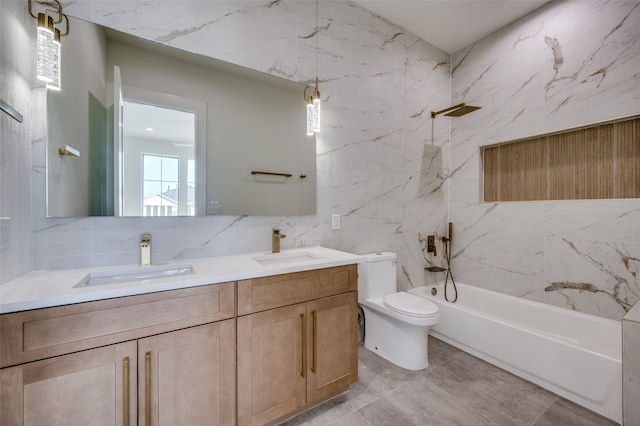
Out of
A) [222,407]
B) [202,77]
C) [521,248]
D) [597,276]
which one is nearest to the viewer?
[222,407]

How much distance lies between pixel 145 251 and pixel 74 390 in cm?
68

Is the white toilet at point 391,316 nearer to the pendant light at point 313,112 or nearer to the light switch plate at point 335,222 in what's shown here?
the light switch plate at point 335,222

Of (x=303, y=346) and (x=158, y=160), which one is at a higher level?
(x=158, y=160)

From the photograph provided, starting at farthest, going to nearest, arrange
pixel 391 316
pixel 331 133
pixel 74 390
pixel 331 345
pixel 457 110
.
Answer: pixel 457 110, pixel 331 133, pixel 391 316, pixel 331 345, pixel 74 390

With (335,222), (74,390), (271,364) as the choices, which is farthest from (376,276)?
(74,390)

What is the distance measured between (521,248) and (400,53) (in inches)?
88.7

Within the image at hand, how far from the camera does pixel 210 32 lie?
1739 mm

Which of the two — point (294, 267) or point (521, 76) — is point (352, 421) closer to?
point (294, 267)

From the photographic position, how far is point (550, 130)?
2340mm

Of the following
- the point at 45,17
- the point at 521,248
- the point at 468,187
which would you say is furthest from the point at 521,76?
the point at 45,17

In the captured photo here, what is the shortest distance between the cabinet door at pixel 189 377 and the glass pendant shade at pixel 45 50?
126cm

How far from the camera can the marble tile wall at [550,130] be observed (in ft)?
6.47

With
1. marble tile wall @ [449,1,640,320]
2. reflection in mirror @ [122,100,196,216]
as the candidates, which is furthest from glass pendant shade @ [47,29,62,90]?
marble tile wall @ [449,1,640,320]

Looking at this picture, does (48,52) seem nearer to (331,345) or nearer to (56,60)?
(56,60)
